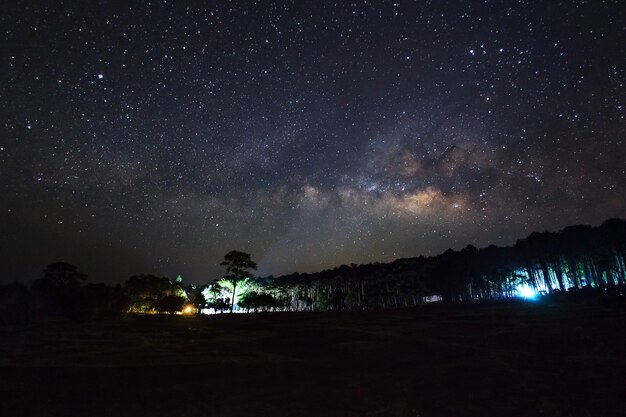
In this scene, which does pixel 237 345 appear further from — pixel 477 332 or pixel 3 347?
pixel 477 332

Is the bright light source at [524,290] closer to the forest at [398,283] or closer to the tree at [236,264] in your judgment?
the forest at [398,283]

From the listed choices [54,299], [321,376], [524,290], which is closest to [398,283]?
[524,290]

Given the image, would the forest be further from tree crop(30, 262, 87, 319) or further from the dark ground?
the dark ground

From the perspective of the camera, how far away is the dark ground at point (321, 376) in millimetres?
10148

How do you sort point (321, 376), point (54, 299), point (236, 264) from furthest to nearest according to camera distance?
point (236, 264), point (54, 299), point (321, 376)

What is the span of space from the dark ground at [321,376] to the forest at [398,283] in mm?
27733

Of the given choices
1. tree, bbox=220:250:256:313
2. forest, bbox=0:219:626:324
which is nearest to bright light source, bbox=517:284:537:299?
forest, bbox=0:219:626:324

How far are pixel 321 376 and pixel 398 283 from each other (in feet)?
248

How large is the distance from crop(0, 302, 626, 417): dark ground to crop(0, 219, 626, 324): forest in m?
27.7

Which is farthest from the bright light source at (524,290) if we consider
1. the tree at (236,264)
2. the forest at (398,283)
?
the tree at (236,264)

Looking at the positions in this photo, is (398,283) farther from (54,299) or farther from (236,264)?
(54,299)

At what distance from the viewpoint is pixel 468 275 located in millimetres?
78500

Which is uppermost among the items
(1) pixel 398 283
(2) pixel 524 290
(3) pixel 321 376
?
(1) pixel 398 283

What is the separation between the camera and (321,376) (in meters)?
14.0
